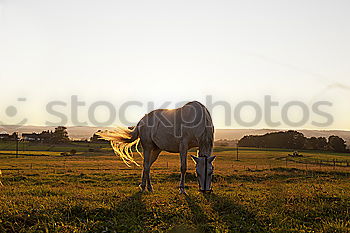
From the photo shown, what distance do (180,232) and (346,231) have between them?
361 cm

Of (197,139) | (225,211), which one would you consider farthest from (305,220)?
(197,139)

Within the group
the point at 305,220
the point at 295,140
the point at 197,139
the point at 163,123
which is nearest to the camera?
the point at 305,220

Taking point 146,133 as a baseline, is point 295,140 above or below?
below

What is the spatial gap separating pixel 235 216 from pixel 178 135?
4.99 m

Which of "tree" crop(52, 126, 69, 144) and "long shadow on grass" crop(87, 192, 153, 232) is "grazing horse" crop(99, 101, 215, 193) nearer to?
"long shadow on grass" crop(87, 192, 153, 232)

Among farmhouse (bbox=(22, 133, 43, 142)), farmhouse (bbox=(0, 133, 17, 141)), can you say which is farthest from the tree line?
farmhouse (bbox=(0, 133, 17, 141))

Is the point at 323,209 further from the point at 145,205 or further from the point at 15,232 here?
the point at 15,232

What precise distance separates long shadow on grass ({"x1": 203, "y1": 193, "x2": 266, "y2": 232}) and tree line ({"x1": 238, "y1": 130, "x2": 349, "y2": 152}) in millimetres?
93247

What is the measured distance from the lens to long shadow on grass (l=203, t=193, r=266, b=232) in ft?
25.4

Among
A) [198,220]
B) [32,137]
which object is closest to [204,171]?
[198,220]

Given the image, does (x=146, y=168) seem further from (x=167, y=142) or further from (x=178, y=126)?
(x=178, y=126)

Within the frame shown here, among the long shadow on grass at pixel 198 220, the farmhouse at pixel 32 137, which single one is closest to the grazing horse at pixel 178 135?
the long shadow on grass at pixel 198 220

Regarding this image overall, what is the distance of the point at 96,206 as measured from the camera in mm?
9188

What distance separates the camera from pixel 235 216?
8750 millimetres
